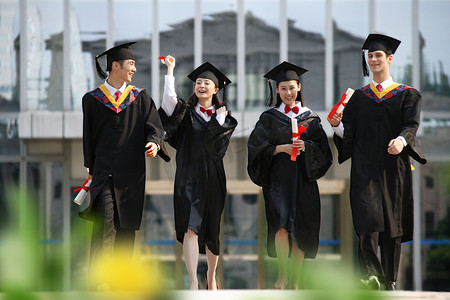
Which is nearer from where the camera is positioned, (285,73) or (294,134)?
(294,134)

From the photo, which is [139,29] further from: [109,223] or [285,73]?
[109,223]

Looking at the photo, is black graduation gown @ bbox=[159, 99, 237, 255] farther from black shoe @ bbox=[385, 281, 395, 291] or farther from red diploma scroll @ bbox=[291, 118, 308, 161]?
black shoe @ bbox=[385, 281, 395, 291]

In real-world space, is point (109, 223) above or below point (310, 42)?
below

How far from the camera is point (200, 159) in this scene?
5.36m

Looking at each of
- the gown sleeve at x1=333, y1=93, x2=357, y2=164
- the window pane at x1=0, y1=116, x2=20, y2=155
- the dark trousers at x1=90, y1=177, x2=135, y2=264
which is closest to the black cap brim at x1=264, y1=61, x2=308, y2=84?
the gown sleeve at x1=333, y1=93, x2=357, y2=164

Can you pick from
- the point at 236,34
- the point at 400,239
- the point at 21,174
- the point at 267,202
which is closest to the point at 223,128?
the point at 267,202

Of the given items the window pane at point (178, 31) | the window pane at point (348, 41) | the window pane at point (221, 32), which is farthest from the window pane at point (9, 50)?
the window pane at point (348, 41)

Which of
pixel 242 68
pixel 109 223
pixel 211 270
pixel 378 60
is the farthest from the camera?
pixel 242 68

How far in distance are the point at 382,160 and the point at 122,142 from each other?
6.02 ft

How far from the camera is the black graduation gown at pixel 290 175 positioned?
532 centimetres

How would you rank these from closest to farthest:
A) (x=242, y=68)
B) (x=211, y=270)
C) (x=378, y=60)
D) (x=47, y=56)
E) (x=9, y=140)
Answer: (x=378, y=60)
(x=211, y=270)
(x=242, y=68)
(x=47, y=56)
(x=9, y=140)

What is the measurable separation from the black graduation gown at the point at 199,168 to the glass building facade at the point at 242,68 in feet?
19.2

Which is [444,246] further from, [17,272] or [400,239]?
[17,272]

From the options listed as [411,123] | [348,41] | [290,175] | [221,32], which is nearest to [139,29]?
[221,32]
